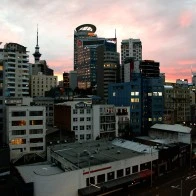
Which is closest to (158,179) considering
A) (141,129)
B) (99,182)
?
(99,182)

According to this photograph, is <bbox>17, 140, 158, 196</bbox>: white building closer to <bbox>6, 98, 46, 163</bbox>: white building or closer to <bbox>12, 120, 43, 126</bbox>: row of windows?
<bbox>6, 98, 46, 163</bbox>: white building

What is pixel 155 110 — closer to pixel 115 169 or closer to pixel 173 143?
pixel 173 143

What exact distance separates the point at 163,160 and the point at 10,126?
45743 millimetres

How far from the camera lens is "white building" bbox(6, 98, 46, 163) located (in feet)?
273

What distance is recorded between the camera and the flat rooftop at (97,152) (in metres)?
62.6

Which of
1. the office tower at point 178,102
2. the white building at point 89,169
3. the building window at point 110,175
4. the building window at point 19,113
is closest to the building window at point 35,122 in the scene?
the building window at point 19,113

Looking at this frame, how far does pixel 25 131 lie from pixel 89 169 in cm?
3470

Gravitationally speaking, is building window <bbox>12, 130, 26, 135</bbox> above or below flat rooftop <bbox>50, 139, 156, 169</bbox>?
above

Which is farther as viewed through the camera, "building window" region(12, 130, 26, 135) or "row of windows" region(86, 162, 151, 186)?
"building window" region(12, 130, 26, 135)

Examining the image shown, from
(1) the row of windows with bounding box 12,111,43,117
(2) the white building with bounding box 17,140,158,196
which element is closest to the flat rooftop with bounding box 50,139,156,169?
(2) the white building with bounding box 17,140,158,196

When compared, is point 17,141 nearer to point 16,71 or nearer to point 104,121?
point 104,121

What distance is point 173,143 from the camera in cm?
8562

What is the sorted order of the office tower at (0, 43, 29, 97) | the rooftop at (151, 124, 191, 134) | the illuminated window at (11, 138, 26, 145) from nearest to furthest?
1. the illuminated window at (11, 138, 26, 145)
2. the rooftop at (151, 124, 191, 134)
3. the office tower at (0, 43, 29, 97)

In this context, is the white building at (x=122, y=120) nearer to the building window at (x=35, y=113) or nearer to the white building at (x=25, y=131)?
the building window at (x=35, y=113)
